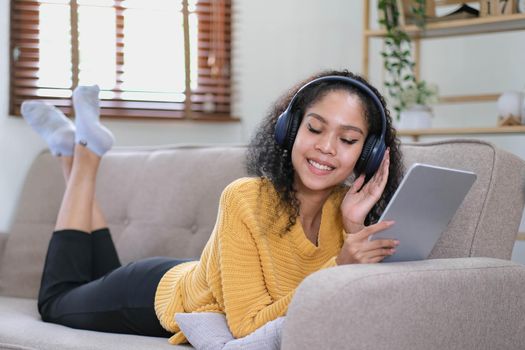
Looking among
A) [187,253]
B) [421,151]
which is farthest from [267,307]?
[187,253]

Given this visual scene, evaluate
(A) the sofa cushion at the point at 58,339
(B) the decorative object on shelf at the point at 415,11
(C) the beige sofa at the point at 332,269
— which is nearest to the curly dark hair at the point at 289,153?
(C) the beige sofa at the point at 332,269

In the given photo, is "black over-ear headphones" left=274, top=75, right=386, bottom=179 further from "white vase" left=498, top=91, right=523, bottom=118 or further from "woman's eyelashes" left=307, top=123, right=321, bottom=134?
"white vase" left=498, top=91, right=523, bottom=118

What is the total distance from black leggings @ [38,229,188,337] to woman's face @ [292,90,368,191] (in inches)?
21.5

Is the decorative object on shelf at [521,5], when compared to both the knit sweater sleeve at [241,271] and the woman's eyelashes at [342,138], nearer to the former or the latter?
the woman's eyelashes at [342,138]

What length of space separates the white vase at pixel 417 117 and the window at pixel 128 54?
0.69 metres

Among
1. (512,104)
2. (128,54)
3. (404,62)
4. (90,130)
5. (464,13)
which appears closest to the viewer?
(90,130)

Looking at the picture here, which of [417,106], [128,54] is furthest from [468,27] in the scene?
[128,54]

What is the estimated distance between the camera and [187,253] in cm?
225

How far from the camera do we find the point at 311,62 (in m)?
3.28

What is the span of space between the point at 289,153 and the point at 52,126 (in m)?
1.04

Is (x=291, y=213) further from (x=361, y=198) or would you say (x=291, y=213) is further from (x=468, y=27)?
(x=468, y=27)

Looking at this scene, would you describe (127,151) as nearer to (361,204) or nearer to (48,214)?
(48,214)

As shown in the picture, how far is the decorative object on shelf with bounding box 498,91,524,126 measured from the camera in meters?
2.78

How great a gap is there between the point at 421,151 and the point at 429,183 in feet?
1.54
